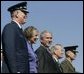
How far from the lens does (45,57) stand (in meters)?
9.21

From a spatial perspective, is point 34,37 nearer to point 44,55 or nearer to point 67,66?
point 44,55

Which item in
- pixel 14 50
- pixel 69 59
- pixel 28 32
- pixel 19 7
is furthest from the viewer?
pixel 69 59

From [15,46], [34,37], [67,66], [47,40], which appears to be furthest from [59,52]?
[15,46]

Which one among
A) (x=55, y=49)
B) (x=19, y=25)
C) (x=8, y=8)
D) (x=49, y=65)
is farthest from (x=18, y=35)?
(x=55, y=49)

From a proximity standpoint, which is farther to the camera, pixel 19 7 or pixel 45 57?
pixel 45 57

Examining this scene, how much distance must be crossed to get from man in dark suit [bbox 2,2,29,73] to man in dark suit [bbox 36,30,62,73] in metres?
1.61

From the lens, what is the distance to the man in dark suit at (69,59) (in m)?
11.3

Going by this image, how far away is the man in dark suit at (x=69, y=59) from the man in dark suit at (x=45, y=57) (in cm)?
173

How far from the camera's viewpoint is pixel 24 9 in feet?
25.6

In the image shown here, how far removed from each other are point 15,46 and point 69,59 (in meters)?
4.81

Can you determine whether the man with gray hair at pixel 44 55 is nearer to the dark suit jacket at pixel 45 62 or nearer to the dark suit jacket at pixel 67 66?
the dark suit jacket at pixel 45 62

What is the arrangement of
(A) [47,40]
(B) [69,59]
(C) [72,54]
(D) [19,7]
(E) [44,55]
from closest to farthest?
(D) [19,7] → (E) [44,55] → (A) [47,40] → (B) [69,59] → (C) [72,54]

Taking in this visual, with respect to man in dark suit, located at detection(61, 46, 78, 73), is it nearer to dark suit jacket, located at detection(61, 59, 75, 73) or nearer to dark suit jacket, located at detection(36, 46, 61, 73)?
dark suit jacket, located at detection(61, 59, 75, 73)

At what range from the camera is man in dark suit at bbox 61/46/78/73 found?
11.3 meters
